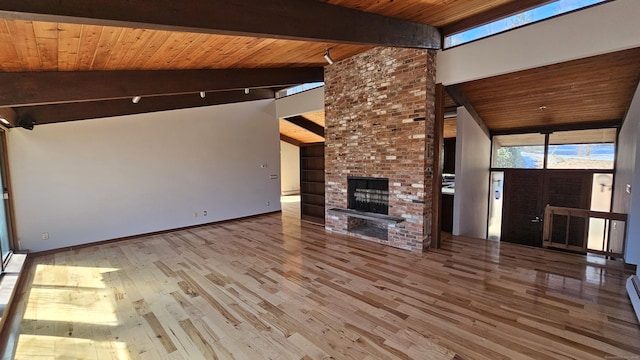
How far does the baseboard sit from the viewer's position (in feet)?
8.83

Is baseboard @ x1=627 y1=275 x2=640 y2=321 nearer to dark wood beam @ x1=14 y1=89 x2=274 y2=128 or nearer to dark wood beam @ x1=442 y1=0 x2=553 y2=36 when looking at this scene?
dark wood beam @ x1=442 y1=0 x2=553 y2=36

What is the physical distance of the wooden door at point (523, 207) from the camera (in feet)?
23.0

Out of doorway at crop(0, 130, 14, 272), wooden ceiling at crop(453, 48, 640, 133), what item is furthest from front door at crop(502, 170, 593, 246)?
doorway at crop(0, 130, 14, 272)

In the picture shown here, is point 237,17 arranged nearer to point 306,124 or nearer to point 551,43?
point 551,43

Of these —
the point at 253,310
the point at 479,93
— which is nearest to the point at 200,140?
the point at 253,310

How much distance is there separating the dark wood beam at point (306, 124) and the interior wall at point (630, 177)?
7033 millimetres

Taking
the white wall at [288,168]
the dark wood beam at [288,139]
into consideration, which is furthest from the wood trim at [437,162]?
the white wall at [288,168]

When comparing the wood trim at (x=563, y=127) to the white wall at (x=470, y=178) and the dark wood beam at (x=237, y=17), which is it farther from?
the dark wood beam at (x=237, y=17)

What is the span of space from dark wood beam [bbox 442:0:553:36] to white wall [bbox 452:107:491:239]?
1866mm

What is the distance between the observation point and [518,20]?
142 inches

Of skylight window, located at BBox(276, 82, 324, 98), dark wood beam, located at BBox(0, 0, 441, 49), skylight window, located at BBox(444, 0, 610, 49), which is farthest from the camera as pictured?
skylight window, located at BBox(276, 82, 324, 98)

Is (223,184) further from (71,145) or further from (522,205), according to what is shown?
(522,205)

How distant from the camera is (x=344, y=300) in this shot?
3070 millimetres

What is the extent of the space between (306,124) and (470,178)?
16.7ft
